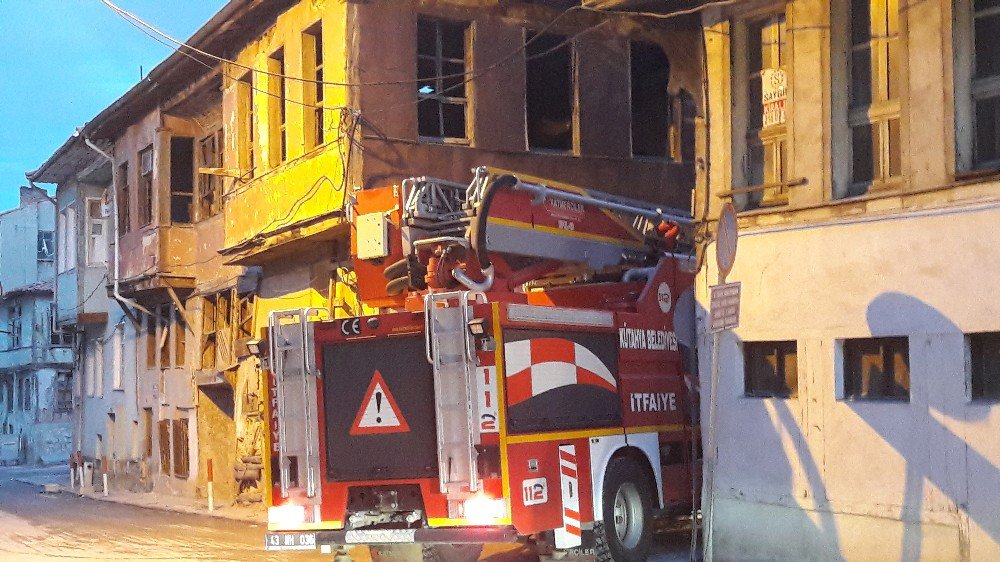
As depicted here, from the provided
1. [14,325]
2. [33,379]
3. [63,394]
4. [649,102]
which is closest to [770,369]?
[649,102]

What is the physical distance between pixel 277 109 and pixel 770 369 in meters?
11.0

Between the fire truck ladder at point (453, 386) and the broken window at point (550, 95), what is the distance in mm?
9068

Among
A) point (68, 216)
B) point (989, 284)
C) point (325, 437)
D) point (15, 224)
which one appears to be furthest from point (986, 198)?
point (15, 224)

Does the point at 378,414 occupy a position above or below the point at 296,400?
below

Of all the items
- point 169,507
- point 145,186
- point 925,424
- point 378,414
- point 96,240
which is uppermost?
point 145,186

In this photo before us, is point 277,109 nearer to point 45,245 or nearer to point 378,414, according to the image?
point 378,414

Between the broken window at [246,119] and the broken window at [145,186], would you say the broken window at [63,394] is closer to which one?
the broken window at [145,186]

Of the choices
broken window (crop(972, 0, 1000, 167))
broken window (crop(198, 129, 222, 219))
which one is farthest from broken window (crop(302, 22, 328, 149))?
broken window (crop(972, 0, 1000, 167))

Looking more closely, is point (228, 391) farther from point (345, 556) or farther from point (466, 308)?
point (466, 308)

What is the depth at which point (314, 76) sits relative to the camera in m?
18.9

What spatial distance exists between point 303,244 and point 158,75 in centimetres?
805

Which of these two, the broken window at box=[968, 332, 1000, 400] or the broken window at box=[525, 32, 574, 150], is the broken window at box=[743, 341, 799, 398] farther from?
the broken window at box=[525, 32, 574, 150]

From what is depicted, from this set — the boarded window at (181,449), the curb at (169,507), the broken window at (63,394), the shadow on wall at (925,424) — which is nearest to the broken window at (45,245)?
the broken window at (63,394)

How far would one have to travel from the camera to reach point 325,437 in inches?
440
